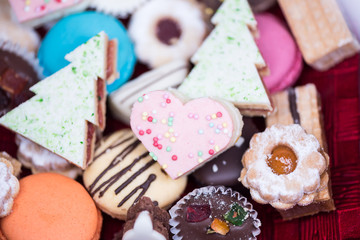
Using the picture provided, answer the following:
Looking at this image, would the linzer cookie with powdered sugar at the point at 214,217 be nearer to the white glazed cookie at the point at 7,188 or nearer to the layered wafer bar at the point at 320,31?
the white glazed cookie at the point at 7,188

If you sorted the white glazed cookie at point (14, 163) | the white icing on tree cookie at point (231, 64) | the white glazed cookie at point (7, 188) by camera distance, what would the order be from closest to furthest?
1. the white glazed cookie at point (7, 188)
2. the white icing on tree cookie at point (231, 64)
3. the white glazed cookie at point (14, 163)

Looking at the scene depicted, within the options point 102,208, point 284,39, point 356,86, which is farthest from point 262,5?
point 102,208

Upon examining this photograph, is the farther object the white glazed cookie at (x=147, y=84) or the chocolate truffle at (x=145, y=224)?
the white glazed cookie at (x=147, y=84)

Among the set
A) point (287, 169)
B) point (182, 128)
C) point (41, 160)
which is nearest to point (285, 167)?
point (287, 169)

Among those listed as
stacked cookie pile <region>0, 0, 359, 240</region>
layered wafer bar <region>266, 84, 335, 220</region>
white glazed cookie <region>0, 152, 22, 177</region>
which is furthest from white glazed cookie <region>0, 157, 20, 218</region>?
layered wafer bar <region>266, 84, 335, 220</region>

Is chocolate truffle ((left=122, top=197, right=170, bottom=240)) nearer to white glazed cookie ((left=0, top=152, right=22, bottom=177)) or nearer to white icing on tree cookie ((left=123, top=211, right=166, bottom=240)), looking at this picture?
white icing on tree cookie ((left=123, top=211, right=166, bottom=240))

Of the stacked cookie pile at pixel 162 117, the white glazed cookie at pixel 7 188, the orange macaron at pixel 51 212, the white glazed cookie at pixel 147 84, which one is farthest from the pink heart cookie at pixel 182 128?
the white glazed cookie at pixel 7 188

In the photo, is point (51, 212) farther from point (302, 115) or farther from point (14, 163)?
point (302, 115)
